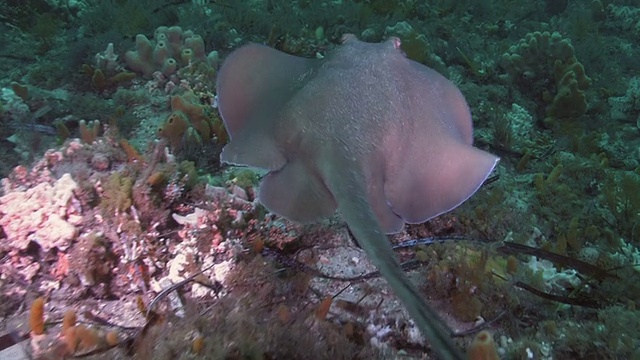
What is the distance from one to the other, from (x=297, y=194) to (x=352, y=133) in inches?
20.2

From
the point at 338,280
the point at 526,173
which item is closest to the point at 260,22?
the point at 526,173

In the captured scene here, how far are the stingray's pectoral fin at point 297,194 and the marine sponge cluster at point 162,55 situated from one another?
141 inches

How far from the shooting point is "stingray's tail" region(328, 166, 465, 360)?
4.62 ft

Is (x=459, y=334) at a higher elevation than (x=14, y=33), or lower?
lower

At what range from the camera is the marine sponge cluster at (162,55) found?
554 cm

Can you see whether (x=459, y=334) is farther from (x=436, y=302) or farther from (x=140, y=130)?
(x=140, y=130)

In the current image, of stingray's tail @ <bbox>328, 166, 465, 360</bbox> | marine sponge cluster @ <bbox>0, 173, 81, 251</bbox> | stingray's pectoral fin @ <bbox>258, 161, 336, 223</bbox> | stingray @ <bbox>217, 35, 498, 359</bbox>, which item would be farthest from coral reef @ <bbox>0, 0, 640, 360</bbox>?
stingray's tail @ <bbox>328, 166, 465, 360</bbox>

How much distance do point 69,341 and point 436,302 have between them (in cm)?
238

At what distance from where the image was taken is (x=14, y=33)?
7.21 m

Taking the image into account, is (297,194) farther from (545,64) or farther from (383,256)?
(545,64)

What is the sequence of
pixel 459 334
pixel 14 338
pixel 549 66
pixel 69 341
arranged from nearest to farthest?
pixel 69 341 → pixel 14 338 → pixel 459 334 → pixel 549 66

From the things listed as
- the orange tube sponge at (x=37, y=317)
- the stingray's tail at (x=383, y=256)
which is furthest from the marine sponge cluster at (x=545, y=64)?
the orange tube sponge at (x=37, y=317)

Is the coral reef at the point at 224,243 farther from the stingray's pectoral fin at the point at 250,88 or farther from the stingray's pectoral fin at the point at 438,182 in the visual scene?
the stingray's pectoral fin at the point at 250,88

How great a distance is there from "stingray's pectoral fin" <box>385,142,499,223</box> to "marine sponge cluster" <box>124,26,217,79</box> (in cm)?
400
